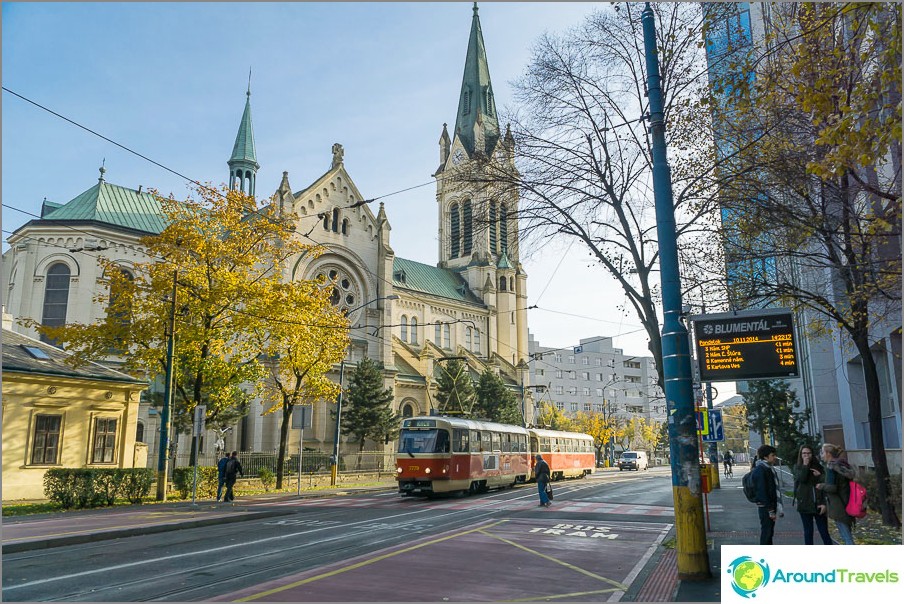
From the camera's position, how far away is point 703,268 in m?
15.2

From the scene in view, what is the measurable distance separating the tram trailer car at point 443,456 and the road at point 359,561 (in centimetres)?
620

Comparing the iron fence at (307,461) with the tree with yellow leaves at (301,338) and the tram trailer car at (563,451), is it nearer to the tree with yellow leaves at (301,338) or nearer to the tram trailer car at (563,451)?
the tree with yellow leaves at (301,338)

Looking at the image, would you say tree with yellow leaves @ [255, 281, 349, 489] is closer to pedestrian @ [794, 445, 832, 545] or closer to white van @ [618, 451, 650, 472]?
pedestrian @ [794, 445, 832, 545]

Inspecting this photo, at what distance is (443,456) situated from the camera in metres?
24.5

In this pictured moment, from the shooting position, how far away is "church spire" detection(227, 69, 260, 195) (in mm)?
63156

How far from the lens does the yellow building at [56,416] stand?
72.6 ft

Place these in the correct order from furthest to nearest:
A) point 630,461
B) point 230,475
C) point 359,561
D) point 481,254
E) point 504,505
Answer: point 481,254, point 630,461, point 230,475, point 504,505, point 359,561

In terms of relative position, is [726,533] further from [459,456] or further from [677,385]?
[459,456]

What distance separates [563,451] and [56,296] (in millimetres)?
33149

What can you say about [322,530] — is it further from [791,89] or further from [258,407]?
[258,407]

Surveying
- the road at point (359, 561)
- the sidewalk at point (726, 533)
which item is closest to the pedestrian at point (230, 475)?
the road at point (359, 561)

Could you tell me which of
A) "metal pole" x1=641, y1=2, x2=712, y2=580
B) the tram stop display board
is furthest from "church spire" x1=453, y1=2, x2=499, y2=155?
"metal pole" x1=641, y1=2, x2=712, y2=580

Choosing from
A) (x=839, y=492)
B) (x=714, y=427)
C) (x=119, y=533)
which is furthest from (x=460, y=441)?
(x=839, y=492)

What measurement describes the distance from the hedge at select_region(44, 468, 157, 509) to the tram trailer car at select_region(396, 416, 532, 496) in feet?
28.7
